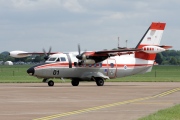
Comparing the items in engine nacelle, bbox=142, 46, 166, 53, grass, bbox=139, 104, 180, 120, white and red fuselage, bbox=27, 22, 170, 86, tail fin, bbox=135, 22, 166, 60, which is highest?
tail fin, bbox=135, 22, 166, 60

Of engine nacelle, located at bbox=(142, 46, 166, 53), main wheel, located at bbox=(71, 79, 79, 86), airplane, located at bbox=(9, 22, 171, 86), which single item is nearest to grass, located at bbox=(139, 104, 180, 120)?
airplane, located at bbox=(9, 22, 171, 86)

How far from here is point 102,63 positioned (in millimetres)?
52031

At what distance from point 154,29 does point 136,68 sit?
4125mm

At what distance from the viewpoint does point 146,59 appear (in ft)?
179

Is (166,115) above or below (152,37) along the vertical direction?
below

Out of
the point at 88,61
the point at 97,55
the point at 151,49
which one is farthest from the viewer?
the point at 151,49

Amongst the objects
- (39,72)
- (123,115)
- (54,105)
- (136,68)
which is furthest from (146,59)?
(123,115)

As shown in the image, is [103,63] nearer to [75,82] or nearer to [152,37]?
[75,82]

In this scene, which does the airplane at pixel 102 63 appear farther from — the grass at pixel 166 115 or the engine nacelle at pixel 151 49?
the grass at pixel 166 115

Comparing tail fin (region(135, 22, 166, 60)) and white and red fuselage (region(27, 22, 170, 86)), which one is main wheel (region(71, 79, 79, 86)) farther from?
tail fin (region(135, 22, 166, 60))

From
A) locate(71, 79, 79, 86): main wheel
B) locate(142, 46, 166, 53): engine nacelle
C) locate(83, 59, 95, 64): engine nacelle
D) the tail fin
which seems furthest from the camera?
the tail fin

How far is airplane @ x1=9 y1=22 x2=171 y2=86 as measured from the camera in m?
49.3

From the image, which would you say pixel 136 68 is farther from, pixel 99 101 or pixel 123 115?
pixel 123 115

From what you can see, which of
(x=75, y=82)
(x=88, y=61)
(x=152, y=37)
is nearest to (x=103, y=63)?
(x=88, y=61)
